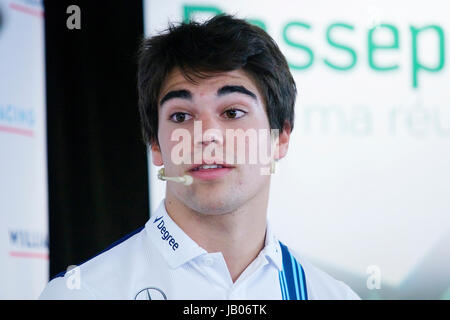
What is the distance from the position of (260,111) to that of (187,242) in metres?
0.46

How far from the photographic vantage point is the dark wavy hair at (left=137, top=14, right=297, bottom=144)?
7.64 ft

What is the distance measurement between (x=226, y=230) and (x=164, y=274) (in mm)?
230

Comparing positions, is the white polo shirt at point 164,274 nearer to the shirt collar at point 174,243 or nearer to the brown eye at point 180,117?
the shirt collar at point 174,243

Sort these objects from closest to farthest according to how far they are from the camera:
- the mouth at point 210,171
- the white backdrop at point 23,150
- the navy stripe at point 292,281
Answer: the mouth at point 210,171 → the navy stripe at point 292,281 → the white backdrop at point 23,150

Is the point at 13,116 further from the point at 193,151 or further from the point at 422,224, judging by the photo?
the point at 422,224

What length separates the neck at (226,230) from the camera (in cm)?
235

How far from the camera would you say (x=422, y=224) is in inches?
110

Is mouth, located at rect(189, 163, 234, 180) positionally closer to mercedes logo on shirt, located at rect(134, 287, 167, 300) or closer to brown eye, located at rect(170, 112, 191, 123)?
brown eye, located at rect(170, 112, 191, 123)

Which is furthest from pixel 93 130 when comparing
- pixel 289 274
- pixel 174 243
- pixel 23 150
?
→ pixel 289 274

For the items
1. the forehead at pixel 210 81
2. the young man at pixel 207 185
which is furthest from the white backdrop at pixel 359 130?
the forehead at pixel 210 81

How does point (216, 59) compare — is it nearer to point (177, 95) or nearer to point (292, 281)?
point (177, 95)

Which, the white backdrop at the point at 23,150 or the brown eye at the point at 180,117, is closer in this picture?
the brown eye at the point at 180,117
